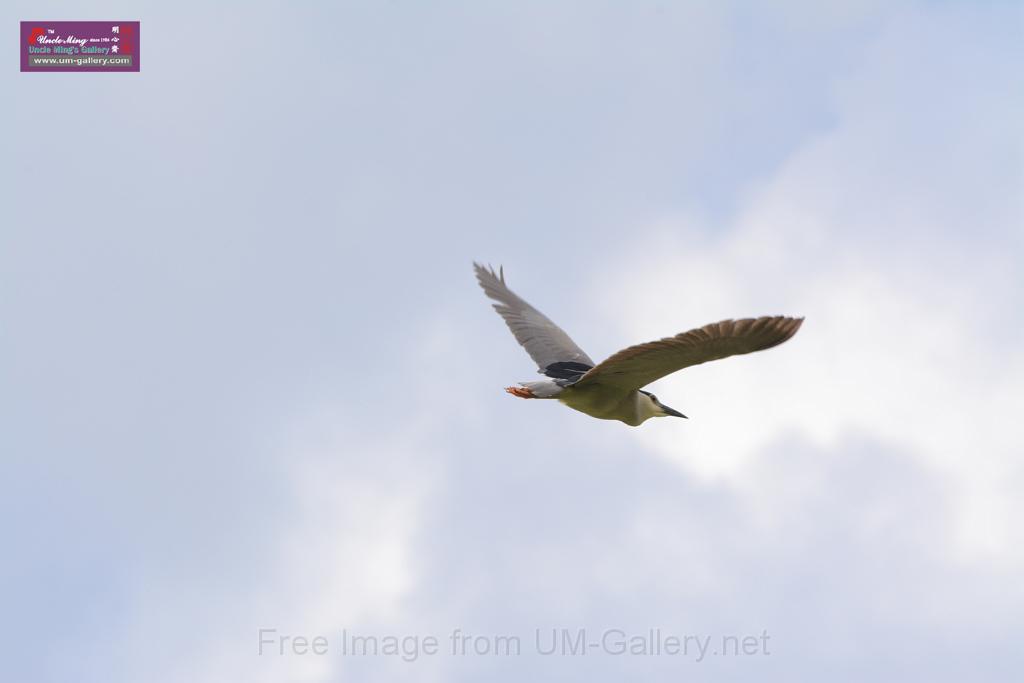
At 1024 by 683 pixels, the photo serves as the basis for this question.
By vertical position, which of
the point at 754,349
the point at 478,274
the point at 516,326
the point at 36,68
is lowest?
the point at 754,349

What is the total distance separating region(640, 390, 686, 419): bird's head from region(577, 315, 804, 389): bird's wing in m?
1.64

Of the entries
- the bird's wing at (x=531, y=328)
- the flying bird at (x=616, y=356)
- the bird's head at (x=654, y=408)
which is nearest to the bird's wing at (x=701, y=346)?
the flying bird at (x=616, y=356)

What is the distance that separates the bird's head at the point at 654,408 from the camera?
11.8m

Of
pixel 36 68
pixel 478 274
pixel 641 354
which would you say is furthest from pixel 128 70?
pixel 641 354

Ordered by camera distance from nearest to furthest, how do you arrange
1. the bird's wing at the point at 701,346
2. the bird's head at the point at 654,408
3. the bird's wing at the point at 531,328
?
the bird's wing at the point at 701,346 → the bird's head at the point at 654,408 → the bird's wing at the point at 531,328

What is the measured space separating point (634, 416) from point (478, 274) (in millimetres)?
4334

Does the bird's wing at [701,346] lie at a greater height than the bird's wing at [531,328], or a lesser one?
lesser

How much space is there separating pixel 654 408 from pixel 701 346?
3400 mm

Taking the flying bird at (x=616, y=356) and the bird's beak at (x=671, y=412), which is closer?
the flying bird at (x=616, y=356)

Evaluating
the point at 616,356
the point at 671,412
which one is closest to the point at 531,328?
the point at 671,412

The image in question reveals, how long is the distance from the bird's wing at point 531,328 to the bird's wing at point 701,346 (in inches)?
132

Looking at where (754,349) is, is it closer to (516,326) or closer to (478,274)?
(516,326)

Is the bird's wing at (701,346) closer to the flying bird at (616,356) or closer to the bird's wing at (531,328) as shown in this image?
the flying bird at (616,356)

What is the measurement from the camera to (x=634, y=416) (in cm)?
1158
